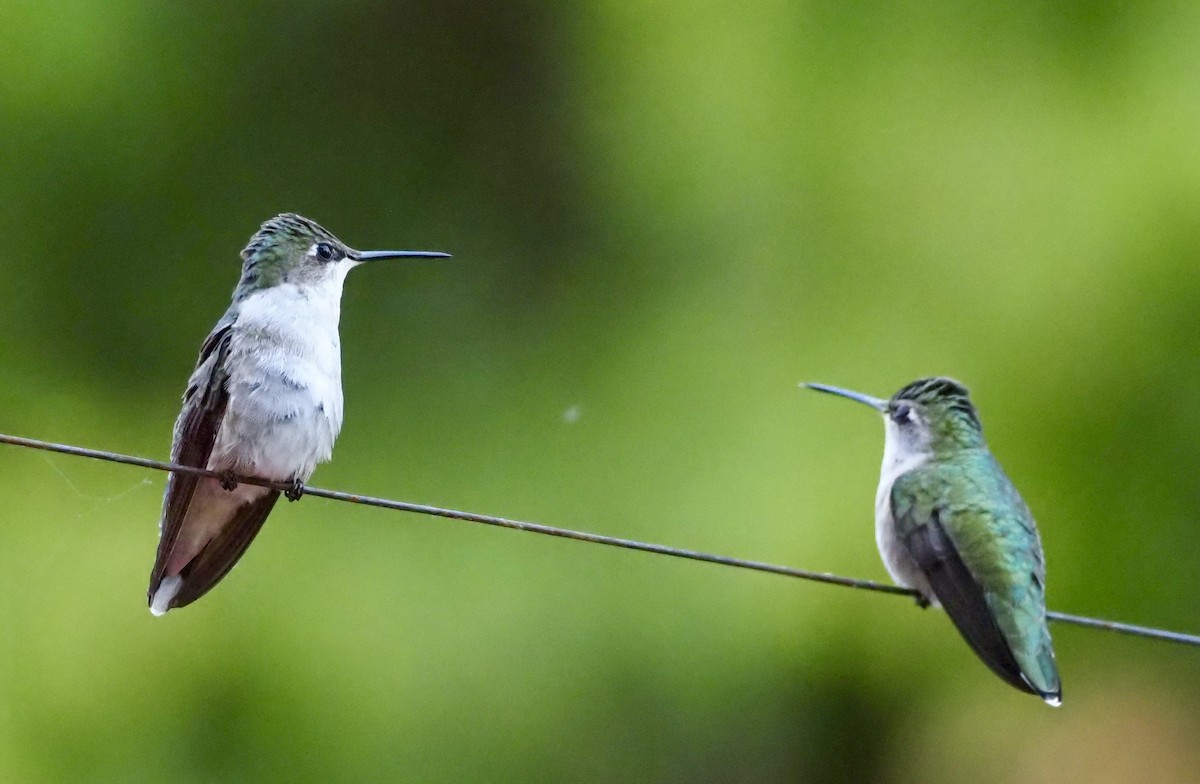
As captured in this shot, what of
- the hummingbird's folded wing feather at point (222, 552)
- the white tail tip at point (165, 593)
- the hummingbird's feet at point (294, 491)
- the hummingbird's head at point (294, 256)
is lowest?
the white tail tip at point (165, 593)

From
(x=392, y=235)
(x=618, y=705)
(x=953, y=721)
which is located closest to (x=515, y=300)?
(x=392, y=235)

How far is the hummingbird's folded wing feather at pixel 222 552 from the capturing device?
3.42m

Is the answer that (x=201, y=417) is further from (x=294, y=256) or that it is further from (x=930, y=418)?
(x=930, y=418)

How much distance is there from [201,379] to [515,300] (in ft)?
8.39

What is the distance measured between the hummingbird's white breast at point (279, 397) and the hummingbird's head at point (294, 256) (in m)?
0.16

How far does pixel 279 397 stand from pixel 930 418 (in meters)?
2.01

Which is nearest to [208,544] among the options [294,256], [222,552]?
[222,552]

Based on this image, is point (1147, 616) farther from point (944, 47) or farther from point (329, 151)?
point (329, 151)

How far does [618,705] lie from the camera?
5.04 meters

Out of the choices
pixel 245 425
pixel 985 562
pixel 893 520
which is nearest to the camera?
pixel 245 425

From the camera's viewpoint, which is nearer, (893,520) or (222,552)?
(222,552)

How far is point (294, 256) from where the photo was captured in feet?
11.9

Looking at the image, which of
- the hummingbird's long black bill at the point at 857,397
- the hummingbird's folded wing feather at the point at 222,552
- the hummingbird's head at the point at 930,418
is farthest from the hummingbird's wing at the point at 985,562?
the hummingbird's folded wing feather at the point at 222,552

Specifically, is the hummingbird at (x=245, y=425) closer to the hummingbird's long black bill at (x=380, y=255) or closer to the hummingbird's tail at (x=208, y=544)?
the hummingbird's tail at (x=208, y=544)
